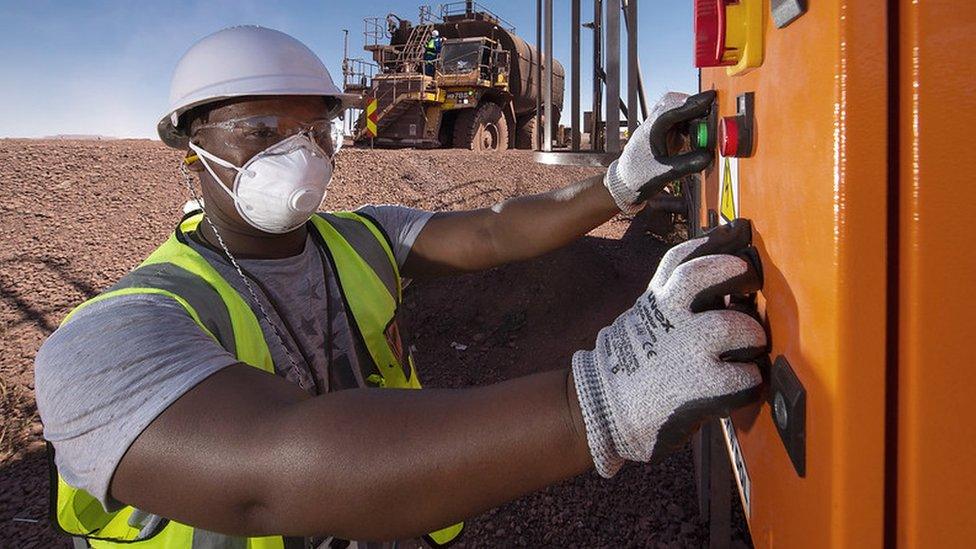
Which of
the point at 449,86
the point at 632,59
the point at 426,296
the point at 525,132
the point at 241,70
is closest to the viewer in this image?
the point at 241,70

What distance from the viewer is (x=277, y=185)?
169 cm

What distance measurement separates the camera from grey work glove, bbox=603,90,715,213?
1.58 meters

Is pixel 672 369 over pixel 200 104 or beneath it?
beneath

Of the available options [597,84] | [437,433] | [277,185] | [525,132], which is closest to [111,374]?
[437,433]

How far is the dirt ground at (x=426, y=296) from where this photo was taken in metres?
3.29

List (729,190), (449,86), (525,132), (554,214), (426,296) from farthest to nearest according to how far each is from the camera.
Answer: (525,132) → (449,86) → (426,296) → (554,214) → (729,190)

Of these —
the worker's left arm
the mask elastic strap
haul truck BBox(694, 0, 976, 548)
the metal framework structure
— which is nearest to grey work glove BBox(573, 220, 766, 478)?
haul truck BBox(694, 0, 976, 548)

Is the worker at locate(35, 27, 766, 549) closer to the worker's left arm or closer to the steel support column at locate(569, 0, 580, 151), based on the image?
the worker's left arm

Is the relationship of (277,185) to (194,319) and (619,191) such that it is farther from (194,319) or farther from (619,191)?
(619,191)

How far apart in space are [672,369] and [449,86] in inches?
556

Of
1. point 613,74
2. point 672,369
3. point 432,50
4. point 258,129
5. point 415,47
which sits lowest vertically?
point 672,369

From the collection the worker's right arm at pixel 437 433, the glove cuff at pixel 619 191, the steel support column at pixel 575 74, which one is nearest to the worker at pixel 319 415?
the worker's right arm at pixel 437 433

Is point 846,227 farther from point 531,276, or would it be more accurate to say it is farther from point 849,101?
point 531,276

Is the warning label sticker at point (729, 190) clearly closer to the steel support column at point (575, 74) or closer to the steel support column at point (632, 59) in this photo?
the steel support column at point (632, 59)
